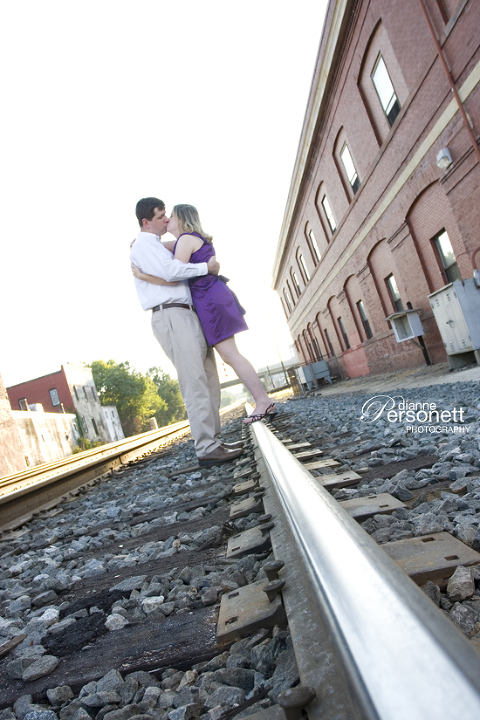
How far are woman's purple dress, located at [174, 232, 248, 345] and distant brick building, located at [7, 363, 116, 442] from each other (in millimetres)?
40558

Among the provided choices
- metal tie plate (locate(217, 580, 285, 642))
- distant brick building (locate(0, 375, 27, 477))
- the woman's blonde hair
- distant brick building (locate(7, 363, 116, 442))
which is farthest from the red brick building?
distant brick building (locate(7, 363, 116, 442))

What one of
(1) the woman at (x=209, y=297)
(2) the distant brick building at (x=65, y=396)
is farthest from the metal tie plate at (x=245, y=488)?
(2) the distant brick building at (x=65, y=396)

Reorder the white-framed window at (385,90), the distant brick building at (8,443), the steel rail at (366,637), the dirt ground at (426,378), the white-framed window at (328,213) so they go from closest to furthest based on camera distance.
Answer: the steel rail at (366,637) < the dirt ground at (426,378) < the white-framed window at (385,90) < the white-framed window at (328,213) < the distant brick building at (8,443)

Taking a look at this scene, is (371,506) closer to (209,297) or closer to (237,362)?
(237,362)

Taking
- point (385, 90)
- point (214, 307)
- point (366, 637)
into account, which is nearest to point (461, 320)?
point (214, 307)

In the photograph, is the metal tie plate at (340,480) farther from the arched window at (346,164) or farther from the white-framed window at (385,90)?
the arched window at (346,164)

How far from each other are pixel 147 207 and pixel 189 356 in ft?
4.21

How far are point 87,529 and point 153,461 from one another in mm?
3525

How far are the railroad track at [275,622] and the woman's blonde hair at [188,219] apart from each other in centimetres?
240

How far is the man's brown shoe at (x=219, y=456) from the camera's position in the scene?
419 centimetres

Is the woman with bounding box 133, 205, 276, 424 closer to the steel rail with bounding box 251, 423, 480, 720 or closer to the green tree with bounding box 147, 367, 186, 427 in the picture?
the steel rail with bounding box 251, 423, 480, 720

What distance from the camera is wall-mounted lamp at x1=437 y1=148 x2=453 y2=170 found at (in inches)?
352

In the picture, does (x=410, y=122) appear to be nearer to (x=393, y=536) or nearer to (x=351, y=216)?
(x=351, y=216)

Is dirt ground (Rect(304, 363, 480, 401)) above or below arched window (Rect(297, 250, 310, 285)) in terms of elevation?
below
